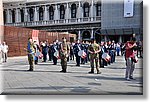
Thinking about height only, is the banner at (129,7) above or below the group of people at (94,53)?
above

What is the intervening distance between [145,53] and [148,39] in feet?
0.58

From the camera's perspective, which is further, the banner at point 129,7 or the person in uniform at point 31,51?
the person in uniform at point 31,51

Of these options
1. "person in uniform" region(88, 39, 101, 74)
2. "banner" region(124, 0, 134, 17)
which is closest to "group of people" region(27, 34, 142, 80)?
"person in uniform" region(88, 39, 101, 74)

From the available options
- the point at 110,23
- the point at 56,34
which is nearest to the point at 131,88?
the point at 110,23

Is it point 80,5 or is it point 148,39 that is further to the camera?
point 80,5

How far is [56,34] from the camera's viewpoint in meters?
10.9

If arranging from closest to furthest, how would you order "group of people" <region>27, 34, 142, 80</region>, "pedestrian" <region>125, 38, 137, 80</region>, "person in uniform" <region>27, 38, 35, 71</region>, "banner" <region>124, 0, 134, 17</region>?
"banner" <region>124, 0, 134, 17</region>
"pedestrian" <region>125, 38, 137, 80</region>
"group of people" <region>27, 34, 142, 80</region>
"person in uniform" <region>27, 38, 35, 71</region>

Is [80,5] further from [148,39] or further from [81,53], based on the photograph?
[148,39]

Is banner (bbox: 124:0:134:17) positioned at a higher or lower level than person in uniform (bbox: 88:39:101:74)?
higher

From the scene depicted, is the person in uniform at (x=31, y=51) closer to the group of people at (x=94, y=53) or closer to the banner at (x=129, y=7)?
the group of people at (x=94, y=53)

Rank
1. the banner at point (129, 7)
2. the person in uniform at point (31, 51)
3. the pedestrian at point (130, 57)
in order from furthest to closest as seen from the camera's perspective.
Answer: the person in uniform at point (31, 51)
the pedestrian at point (130, 57)
the banner at point (129, 7)

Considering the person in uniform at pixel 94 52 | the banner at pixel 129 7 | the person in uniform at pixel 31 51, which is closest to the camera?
the banner at pixel 129 7

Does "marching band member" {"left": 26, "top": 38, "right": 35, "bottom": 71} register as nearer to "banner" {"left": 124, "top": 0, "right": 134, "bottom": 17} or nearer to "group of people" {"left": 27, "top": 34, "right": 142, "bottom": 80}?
"group of people" {"left": 27, "top": 34, "right": 142, "bottom": 80}

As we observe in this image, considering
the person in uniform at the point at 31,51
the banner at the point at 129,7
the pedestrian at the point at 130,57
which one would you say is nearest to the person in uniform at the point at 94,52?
the pedestrian at the point at 130,57
